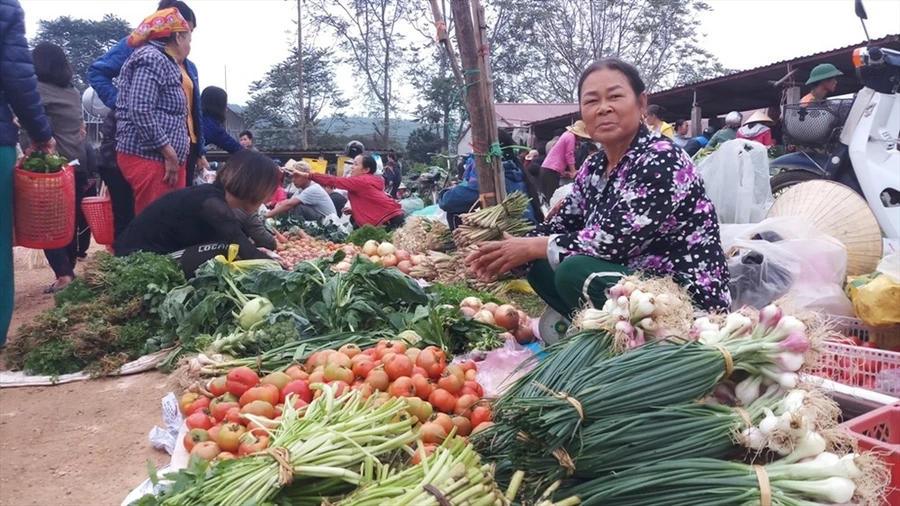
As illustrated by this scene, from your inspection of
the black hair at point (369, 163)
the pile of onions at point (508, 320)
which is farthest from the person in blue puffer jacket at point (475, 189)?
the black hair at point (369, 163)

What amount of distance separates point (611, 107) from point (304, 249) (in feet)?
15.0

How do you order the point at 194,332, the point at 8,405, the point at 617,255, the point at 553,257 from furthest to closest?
A: 1. the point at 194,332
2. the point at 8,405
3. the point at 553,257
4. the point at 617,255

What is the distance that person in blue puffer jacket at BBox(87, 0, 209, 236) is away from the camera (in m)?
5.17

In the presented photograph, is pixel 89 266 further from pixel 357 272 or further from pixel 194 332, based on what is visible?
pixel 357 272

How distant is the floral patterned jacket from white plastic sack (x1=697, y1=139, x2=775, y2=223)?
7.90 feet

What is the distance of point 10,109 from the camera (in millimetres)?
4074

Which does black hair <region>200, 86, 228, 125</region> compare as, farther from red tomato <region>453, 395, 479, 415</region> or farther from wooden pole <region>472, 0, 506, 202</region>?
red tomato <region>453, 395, 479, 415</region>

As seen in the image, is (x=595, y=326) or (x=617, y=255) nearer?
(x=595, y=326)

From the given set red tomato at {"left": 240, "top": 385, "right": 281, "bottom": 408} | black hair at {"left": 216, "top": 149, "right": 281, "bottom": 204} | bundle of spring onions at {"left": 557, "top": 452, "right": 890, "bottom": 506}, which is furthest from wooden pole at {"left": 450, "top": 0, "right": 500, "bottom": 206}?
bundle of spring onions at {"left": 557, "top": 452, "right": 890, "bottom": 506}

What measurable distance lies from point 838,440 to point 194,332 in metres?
3.28

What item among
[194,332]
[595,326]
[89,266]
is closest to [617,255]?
[595,326]

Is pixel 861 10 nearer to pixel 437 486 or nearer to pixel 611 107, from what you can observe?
pixel 611 107

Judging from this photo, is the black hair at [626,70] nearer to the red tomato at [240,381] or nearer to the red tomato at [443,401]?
the red tomato at [443,401]

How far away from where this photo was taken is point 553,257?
9.96ft
